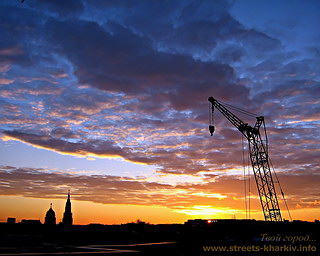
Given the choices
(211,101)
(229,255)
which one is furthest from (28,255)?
(211,101)

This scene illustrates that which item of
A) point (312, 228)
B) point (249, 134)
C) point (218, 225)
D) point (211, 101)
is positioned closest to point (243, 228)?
point (218, 225)

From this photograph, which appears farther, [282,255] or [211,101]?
[211,101]

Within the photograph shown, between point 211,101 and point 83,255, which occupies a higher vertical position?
point 211,101

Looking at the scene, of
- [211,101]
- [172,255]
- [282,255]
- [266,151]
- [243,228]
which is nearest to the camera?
[172,255]

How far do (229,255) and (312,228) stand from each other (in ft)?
375

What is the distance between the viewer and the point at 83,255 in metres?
39.7

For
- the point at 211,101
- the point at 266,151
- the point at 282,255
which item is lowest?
the point at 282,255

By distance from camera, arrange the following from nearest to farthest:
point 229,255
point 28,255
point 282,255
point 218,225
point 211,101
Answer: point 28,255, point 229,255, point 282,255, point 211,101, point 218,225

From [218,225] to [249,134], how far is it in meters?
55.9

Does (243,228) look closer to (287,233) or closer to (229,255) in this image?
(287,233)

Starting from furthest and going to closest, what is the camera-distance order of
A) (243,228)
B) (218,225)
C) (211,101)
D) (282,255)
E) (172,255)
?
(218,225)
(243,228)
(211,101)
(282,255)
(172,255)

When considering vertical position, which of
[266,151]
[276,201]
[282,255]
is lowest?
[282,255]

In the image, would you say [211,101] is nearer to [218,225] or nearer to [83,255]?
[218,225]

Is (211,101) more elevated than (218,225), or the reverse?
(211,101)
